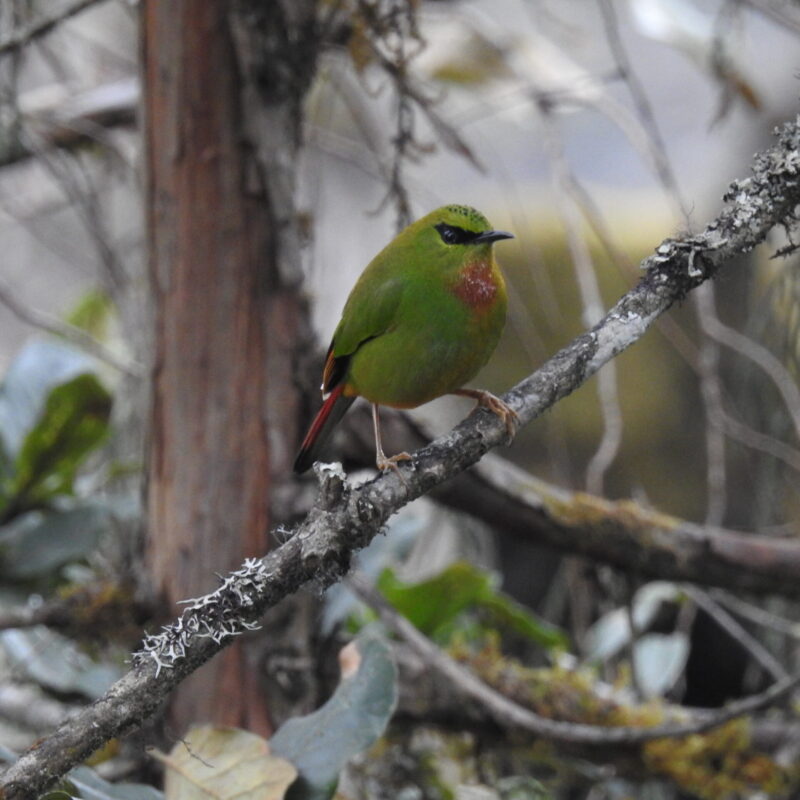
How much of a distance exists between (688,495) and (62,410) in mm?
3696

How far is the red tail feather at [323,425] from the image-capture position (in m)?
2.32

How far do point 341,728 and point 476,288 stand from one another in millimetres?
902

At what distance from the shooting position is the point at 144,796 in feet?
6.21

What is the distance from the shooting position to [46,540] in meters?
3.01

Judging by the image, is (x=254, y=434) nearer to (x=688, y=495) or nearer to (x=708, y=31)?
(x=708, y=31)

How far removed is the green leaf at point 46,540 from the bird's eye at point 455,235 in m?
1.41

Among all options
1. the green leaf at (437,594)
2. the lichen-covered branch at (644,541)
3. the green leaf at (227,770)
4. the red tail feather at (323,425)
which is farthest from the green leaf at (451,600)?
the green leaf at (227,770)

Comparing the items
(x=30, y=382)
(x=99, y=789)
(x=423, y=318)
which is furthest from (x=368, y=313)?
(x=30, y=382)

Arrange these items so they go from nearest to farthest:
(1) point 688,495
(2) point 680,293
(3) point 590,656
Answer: (2) point 680,293
(3) point 590,656
(1) point 688,495

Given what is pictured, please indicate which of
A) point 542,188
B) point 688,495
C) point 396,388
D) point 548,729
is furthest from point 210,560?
point 542,188

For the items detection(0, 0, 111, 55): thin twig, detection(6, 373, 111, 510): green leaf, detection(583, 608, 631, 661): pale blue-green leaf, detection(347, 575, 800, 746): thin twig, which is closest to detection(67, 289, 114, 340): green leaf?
detection(6, 373, 111, 510): green leaf

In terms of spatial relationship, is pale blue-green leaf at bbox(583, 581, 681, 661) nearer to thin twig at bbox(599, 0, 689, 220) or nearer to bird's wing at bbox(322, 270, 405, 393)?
thin twig at bbox(599, 0, 689, 220)

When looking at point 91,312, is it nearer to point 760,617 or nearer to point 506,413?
point 760,617

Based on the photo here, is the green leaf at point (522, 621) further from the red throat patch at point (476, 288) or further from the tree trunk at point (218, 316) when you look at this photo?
the red throat patch at point (476, 288)
